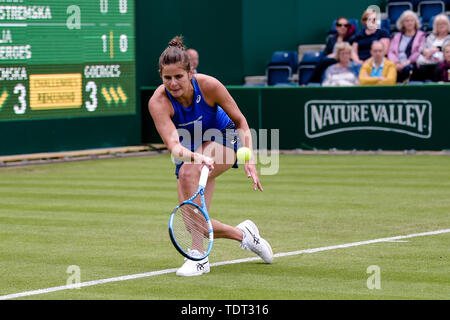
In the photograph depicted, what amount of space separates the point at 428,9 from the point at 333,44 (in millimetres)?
2539

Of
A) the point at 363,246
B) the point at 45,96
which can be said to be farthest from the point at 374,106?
the point at 363,246

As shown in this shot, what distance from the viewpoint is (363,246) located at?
926cm

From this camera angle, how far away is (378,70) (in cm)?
1927

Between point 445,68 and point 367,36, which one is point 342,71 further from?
point 445,68

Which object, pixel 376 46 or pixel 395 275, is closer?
pixel 395 275

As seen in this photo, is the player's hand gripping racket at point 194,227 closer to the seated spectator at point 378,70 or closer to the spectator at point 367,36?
the seated spectator at point 378,70

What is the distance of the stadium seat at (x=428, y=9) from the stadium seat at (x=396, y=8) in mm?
456

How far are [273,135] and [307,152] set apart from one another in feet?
3.21

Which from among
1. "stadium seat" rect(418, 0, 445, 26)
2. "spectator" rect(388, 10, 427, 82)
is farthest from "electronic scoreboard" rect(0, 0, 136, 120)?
"stadium seat" rect(418, 0, 445, 26)

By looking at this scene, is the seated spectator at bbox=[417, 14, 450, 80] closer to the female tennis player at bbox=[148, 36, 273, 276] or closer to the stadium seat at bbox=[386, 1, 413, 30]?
the stadium seat at bbox=[386, 1, 413, 30]

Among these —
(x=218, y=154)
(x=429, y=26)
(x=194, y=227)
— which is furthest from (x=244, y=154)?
(x=429, y=26)

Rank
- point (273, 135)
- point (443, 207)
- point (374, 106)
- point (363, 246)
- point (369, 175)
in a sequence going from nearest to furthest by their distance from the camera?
point (363, 246), point (443, 207), point (369, 175), point (374, 106), point (273, 135)

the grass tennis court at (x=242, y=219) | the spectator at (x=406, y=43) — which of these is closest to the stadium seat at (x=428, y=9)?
the spectator at (x=406, y=43)
